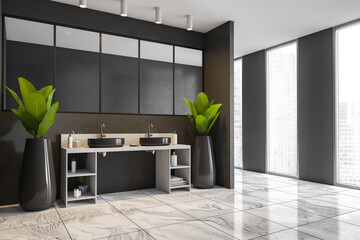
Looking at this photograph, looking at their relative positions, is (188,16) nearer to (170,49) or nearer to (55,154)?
(170,49)

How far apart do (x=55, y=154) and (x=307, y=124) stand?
4215 mm

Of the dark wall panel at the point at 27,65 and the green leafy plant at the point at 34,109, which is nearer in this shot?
the green leafy plant at the point at 34,109

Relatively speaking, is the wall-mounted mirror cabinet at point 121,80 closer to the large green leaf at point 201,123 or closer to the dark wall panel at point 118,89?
the dark wall panel at point 118,89

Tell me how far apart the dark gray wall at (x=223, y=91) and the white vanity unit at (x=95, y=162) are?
64 centimetres

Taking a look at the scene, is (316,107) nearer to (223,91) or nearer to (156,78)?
(223,91)

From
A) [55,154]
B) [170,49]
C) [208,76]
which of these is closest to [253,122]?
[208,76]

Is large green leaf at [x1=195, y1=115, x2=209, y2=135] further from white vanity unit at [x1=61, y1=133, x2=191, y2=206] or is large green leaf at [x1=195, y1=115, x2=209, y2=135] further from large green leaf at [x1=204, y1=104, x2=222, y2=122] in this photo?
white vanity unit at [x1=61, y1=133, x2=191, y2=206]

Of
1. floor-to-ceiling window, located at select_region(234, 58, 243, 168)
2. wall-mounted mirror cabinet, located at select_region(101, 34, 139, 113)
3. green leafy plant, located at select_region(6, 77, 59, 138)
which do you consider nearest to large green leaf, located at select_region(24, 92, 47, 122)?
green leafy plant, located at select_region(6, 77, 59, 138)

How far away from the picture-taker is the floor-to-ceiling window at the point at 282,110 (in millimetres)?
5418

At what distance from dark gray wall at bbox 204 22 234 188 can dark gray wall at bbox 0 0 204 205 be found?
0.40 meters

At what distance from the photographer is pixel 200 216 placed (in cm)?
303

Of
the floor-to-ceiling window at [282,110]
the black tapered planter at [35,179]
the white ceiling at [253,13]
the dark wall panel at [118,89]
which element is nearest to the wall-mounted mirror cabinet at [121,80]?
the dark wall panel at [118,89]

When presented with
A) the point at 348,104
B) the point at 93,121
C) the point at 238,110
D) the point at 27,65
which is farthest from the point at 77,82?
the point at 348,104

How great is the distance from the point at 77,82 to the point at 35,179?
230cm
